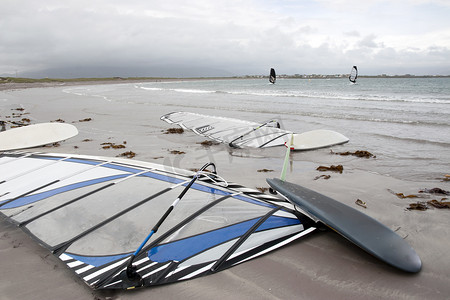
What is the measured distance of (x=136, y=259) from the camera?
8.01 feet

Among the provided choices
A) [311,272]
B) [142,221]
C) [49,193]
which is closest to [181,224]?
[142,221]

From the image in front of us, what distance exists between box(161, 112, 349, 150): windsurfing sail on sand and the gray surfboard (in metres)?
3.49

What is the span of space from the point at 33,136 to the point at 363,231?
22.0 feet

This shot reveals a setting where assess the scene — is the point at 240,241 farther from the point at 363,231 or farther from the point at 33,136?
the point at 33,136

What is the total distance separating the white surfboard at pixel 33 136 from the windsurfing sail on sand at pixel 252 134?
3.41 m

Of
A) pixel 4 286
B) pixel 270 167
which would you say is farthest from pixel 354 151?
pixel 4 286

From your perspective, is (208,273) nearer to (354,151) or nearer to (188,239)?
(188,239)

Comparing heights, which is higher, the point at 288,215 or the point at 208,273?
the point at 288,215

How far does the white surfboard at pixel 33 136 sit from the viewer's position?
241 inches

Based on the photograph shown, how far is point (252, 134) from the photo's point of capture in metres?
7.82

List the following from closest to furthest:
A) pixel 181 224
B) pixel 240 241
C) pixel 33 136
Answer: pixel 240 241
pixel 181 224
pixel 33 136

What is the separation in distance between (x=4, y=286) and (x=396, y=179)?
562 centimetres

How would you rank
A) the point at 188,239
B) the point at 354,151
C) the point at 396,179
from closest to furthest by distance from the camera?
the point at 188,239, the point at 396,179, the point at 354,151

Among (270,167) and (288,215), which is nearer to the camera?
(288,215)
